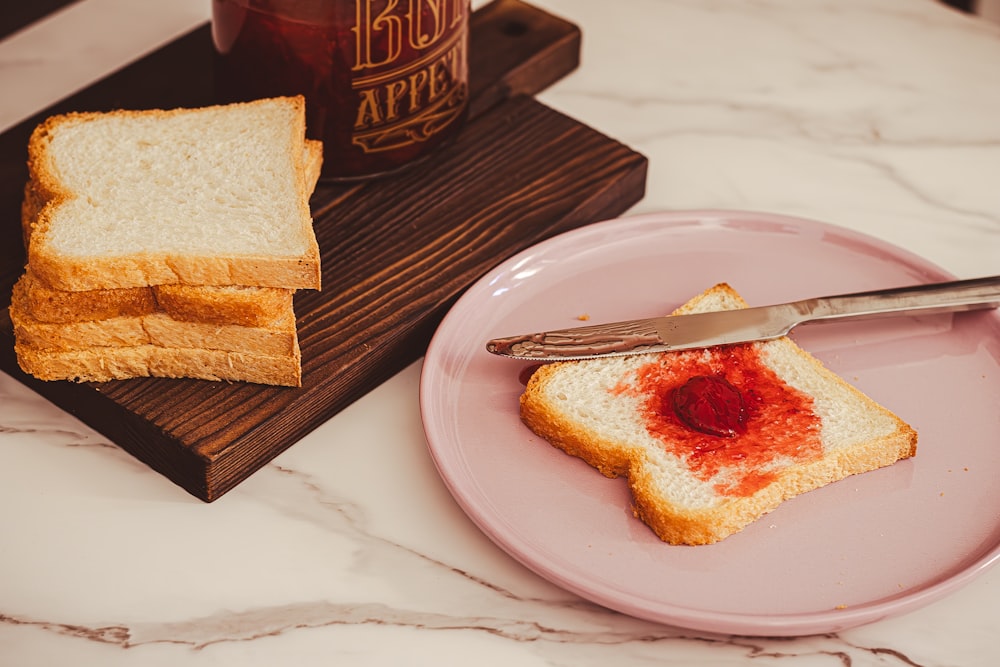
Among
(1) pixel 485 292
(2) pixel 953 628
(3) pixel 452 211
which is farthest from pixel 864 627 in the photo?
(3) pixel 452 211

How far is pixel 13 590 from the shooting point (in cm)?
139

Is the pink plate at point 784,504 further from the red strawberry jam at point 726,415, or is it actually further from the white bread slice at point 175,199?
the white bread slice at point 175,199

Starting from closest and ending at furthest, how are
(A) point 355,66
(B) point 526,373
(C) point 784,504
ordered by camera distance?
(C) point 784,504 → (B) point 526,373 → (A) point 355,66

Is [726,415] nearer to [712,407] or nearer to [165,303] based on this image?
[712,407]

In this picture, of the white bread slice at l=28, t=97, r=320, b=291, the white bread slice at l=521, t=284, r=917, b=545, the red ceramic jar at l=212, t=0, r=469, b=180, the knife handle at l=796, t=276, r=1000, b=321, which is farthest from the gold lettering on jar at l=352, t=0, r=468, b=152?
the knife handle at l=796, t=276, r=1000, b=321

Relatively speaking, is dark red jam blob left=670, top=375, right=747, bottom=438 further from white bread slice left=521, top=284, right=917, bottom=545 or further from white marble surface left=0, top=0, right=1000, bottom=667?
white marble surface left=0, top=0, right=1000, bottom=667

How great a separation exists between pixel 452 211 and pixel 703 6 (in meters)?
1.04

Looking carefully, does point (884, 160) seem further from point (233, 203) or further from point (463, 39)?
point (233, 203)

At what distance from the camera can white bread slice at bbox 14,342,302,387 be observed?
153 centimetres

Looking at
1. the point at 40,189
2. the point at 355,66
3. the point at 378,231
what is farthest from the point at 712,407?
the point at 40,189

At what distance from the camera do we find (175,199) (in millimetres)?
1639

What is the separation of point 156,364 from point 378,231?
44cm

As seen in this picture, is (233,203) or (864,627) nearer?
(864,627)

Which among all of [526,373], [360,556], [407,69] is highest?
[407,69]
